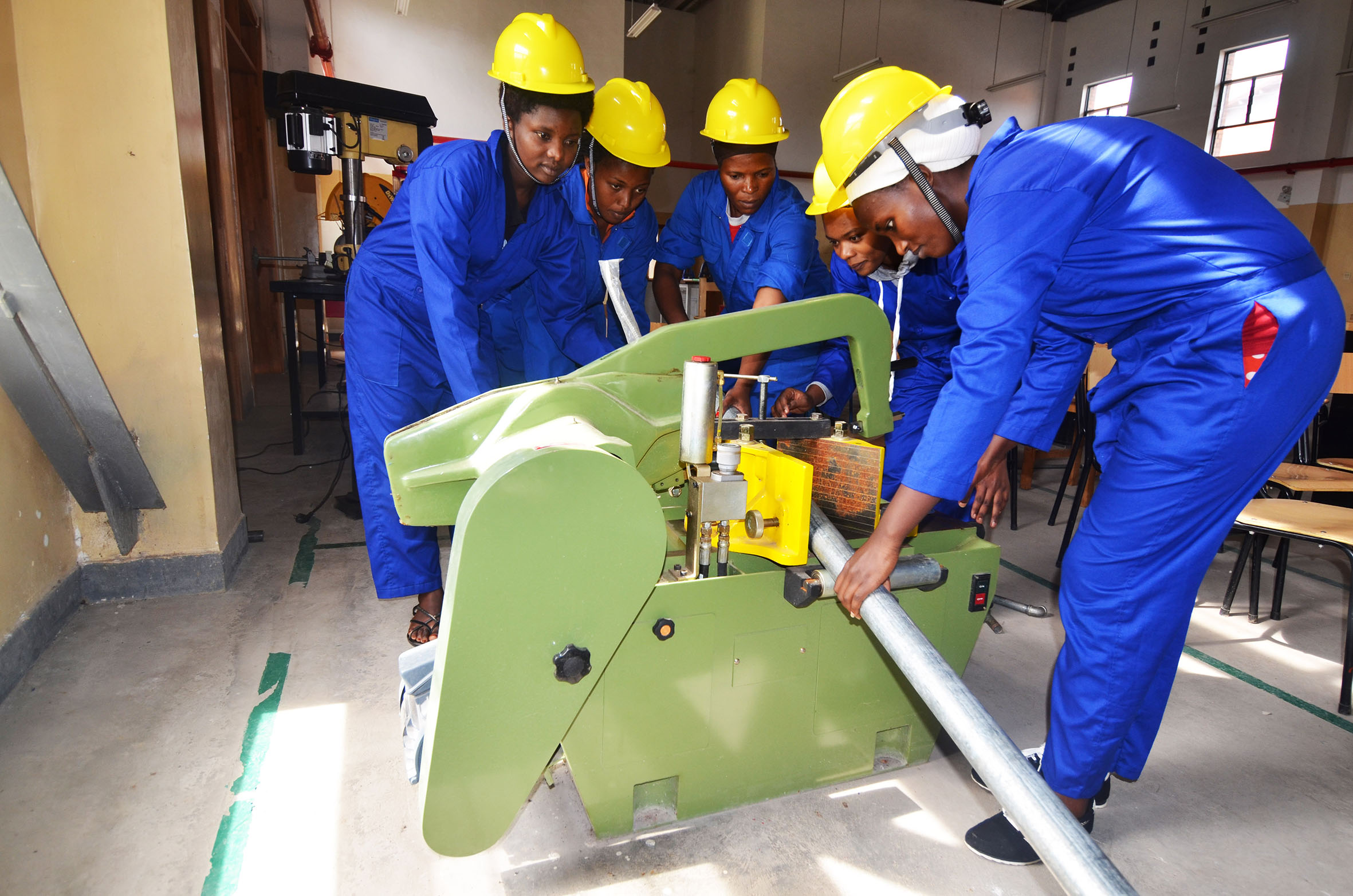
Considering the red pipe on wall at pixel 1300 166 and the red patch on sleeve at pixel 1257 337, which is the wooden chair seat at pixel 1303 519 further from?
the red pipe on wall at pixel 1300 166

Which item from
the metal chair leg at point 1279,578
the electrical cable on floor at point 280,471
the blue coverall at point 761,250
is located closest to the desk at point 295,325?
the electrical cable on floor at point 280,471

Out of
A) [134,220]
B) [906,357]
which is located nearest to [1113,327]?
[906,357]

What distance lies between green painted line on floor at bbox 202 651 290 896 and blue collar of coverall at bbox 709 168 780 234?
2077 mm

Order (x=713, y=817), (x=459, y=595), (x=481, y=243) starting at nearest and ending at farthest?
A: (x=459, y=595) < (x=713, y=817) < (x=481, y=243)

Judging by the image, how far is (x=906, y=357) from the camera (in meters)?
2.63

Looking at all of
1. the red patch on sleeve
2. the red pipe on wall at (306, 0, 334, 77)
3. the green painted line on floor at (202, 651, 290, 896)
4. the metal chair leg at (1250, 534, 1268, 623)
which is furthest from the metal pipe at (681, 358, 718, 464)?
the red pipe on wall at (306, 0, 334, 77)

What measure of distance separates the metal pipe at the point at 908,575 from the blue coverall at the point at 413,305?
0.97 metres

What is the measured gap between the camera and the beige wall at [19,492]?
1.93 m

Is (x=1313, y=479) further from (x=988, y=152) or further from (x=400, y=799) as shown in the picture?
(x=400, y=799)

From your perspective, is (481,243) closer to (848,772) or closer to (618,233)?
(618,233)

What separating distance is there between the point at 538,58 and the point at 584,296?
0.82 meters

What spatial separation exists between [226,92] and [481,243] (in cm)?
495

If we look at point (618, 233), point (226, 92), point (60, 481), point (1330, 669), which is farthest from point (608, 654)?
point (226, 92)

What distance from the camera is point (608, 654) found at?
1039 mm
